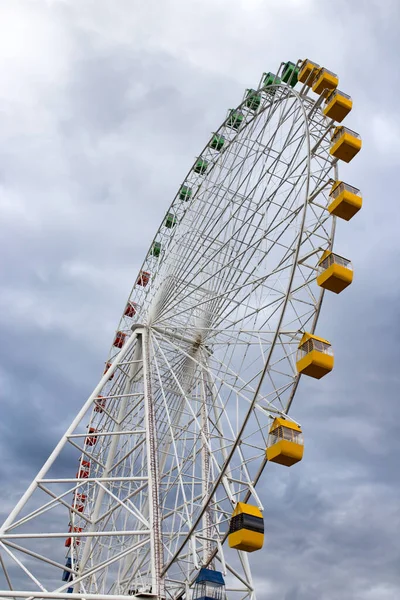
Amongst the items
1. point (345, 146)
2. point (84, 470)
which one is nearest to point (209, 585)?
point (345, 146)

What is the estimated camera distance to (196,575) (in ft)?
53.4

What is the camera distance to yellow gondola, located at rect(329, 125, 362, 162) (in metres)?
17.2

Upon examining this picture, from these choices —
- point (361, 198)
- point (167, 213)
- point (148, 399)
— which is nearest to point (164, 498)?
point (148, 399)

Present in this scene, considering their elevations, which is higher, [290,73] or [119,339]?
[290,73]

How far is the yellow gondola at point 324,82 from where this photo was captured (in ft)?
61.8

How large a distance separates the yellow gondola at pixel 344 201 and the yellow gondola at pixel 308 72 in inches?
192

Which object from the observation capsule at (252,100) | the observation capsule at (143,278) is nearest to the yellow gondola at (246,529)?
the observation capsule at (252,100)

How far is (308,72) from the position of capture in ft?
64.8

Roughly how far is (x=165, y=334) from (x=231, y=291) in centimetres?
447

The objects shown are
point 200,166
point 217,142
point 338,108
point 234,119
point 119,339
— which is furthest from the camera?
point 119,339

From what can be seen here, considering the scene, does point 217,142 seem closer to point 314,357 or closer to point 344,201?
point 344,201

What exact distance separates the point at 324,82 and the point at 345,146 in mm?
3141

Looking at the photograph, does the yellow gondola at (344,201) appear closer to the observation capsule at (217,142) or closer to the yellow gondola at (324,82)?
the yellow gondola at (324,82)

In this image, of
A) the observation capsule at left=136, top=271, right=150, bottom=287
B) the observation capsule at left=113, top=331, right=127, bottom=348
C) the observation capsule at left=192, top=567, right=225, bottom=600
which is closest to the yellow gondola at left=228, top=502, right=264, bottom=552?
the observation capsule at left=192, top=567, right=225, bottom=600
